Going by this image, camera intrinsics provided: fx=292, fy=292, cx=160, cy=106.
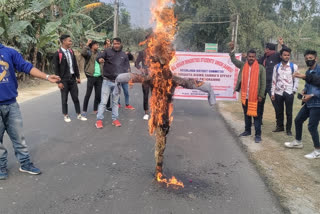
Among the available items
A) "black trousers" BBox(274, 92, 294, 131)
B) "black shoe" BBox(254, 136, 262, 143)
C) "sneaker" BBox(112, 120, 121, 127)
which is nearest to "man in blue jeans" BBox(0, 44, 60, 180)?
"sneaker" BBox(112, 120, 121, 127)

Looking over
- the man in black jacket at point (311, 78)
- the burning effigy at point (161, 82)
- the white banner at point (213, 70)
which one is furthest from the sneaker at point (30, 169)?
the white banner at point (213, 70)

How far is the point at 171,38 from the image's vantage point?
4.32 m

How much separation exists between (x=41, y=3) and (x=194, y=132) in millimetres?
10490

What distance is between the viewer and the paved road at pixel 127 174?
3631 mm

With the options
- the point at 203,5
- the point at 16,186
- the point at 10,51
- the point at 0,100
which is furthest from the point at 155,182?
the point at 203,5

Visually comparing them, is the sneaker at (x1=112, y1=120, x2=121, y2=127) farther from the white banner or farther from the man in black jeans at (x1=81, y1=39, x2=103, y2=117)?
the white banner

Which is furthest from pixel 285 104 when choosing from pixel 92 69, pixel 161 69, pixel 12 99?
pixel 12 99

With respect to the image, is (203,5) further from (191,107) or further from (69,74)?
(69,74)

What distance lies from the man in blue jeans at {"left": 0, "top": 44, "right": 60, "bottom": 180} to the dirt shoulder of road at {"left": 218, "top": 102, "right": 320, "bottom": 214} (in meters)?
3.52

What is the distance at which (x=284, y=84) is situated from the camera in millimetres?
6766

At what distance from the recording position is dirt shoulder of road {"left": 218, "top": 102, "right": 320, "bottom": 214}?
3821mm

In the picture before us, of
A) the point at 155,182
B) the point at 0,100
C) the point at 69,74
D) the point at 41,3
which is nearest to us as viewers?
the point at 0,100

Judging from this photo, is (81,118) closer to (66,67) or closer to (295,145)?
(66,67)

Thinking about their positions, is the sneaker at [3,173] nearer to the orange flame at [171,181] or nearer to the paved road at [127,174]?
the paved road at [127,174]
